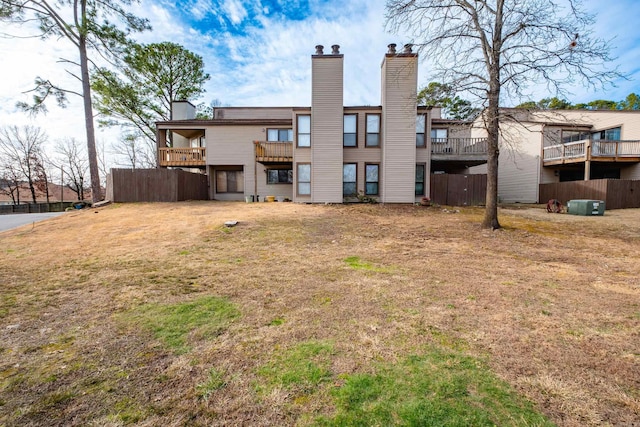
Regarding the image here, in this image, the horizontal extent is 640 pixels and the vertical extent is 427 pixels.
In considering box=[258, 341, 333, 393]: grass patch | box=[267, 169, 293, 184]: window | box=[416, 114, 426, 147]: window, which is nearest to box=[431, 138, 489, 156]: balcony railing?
box=[416, 114, 426, 147]: window

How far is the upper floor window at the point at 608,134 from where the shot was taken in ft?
61.8

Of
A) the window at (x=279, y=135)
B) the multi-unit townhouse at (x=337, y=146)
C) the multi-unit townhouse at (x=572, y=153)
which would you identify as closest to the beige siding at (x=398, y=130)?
the multi-unit townhouse at (x=337, y=146)

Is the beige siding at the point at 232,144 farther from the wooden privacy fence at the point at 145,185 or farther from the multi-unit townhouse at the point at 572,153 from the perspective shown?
the multi-unit townhouse at the point at 572,153

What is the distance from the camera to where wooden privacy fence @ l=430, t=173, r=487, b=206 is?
1708 centimetres

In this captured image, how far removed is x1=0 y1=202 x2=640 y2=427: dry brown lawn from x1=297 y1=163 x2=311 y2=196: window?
8.00 meters

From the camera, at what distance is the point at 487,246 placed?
765 centimetres

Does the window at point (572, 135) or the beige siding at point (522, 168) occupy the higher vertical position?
the window at point (572, 135)

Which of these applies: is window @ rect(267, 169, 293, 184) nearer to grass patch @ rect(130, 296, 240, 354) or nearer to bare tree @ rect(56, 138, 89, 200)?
grass patch @ rect(130, 296, 240, 354)

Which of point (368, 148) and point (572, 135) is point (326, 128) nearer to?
point (368, 148)

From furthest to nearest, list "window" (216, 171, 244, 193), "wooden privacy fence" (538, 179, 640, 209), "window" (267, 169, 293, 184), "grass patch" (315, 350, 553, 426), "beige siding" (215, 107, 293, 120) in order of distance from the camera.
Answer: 1. "beige siding" (215, 107, 293, 120)
2. "window" (216, 171, 244, 193)
3. "window" (267, 169, 293, 184)
4. "wooden privacy fence" (538, 179, 640, 209)
5. "grass patch" (315, 350, 553, 426)

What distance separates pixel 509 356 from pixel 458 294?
1.65m

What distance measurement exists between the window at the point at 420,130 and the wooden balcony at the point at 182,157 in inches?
540

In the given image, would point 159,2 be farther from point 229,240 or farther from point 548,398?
point 548,398

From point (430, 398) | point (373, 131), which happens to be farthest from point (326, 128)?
point (430, 398)
